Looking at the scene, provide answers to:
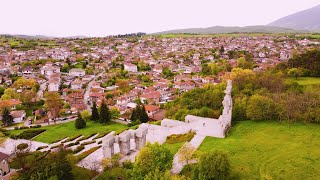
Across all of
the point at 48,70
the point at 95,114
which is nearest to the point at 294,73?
the point at 95,114

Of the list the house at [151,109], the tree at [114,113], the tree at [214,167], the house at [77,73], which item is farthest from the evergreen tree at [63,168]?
the house at [77,73]

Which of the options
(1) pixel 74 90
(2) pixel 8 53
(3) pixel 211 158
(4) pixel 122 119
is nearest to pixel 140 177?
(3) pixel 211 158

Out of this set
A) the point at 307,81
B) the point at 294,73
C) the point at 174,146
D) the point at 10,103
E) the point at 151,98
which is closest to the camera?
the point at 174,146

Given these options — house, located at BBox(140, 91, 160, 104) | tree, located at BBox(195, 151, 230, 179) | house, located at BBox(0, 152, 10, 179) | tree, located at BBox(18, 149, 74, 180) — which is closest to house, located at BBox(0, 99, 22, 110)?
house, located at BBox(140, 91, 160, 104)

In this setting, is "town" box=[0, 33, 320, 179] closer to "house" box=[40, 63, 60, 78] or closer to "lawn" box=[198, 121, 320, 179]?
"house" box=[40, 63, 60, 78]

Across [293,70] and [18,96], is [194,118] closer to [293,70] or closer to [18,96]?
[293,70]

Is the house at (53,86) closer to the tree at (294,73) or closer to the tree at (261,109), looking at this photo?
the tree at (294,73)

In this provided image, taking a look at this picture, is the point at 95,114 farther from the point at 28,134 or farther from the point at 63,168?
the point at 63,168
